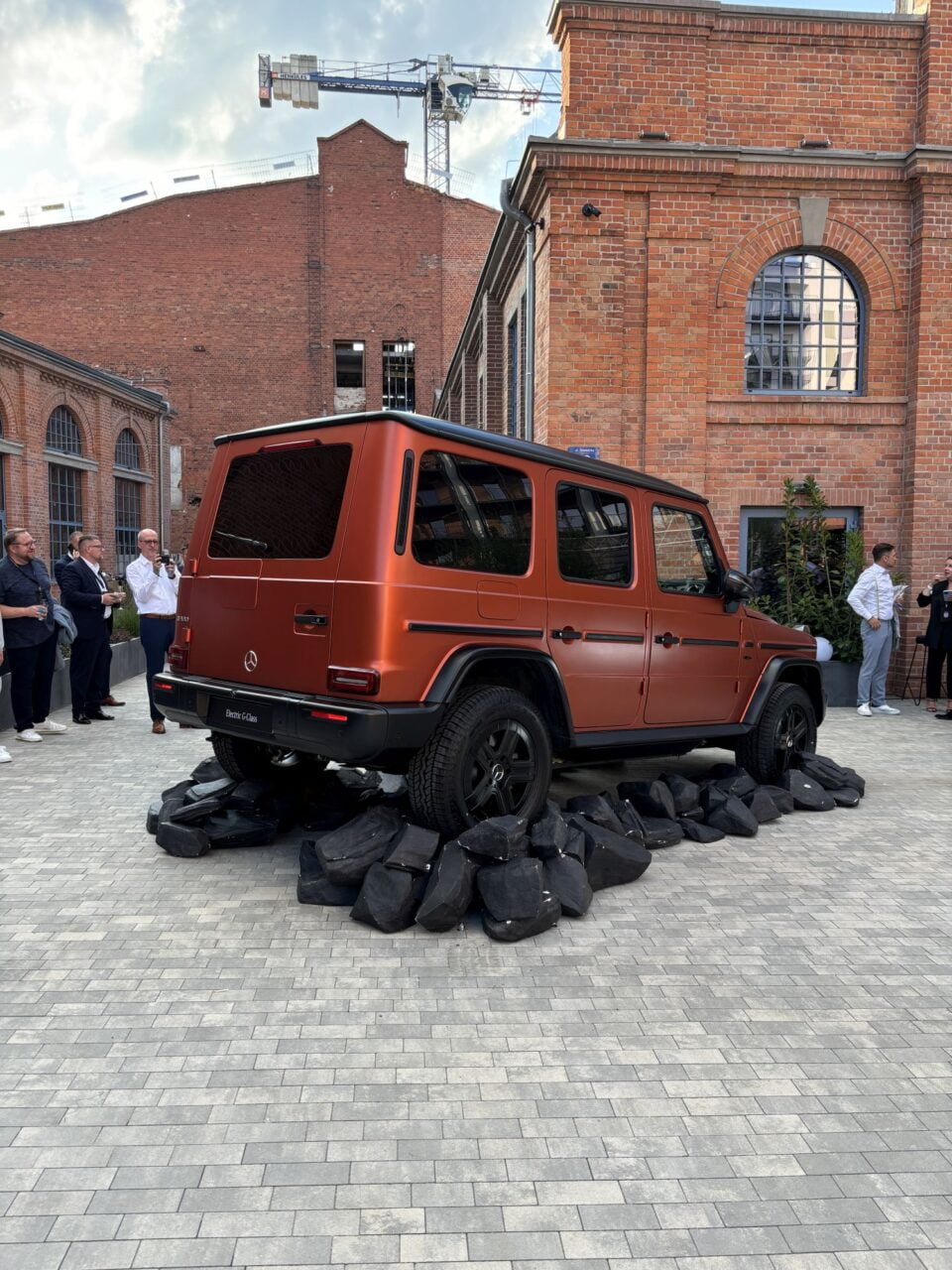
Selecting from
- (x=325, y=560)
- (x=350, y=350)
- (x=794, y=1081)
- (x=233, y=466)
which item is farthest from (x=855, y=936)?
(x=350, y=350)

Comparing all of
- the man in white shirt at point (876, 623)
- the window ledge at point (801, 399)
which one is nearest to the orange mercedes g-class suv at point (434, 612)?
the man in white shirt at point (876, 623)

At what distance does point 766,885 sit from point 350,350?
31.4 m

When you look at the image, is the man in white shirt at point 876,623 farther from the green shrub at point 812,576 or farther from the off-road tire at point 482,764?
the off-road tire at point 482,764

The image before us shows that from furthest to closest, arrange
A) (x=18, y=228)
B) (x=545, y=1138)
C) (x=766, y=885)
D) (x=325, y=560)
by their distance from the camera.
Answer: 1. (x=18, y=228)
2. (x=766, y=885)
3. (x=325, y=560)
4. (x=545, y=1138)

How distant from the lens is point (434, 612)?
4.49 m

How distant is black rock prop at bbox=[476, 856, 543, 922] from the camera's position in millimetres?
4066

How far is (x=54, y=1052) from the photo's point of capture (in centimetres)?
308

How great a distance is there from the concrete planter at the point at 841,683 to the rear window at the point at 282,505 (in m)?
8.59

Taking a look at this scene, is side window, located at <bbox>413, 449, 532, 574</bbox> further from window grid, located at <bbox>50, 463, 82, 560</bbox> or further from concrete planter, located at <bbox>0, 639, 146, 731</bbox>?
window grid, located at <bbox>50, 463, 82, 560</bbox>

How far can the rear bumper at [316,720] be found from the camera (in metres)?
4.24

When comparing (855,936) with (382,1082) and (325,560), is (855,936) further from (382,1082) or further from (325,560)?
(325,560)

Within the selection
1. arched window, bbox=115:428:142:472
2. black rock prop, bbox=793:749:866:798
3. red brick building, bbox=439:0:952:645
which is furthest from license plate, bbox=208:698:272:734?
arched window, bbox=115:428:142:472

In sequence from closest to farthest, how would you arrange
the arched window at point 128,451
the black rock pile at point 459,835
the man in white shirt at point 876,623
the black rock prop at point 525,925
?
the black rock prop at point 525,925 < the black rock pile at point 459,835 < the man in white shirt at point 876,623 < the arched window at point 128,451

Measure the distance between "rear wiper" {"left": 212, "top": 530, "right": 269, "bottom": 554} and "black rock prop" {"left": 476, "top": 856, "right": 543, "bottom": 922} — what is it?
2037 millimetres
